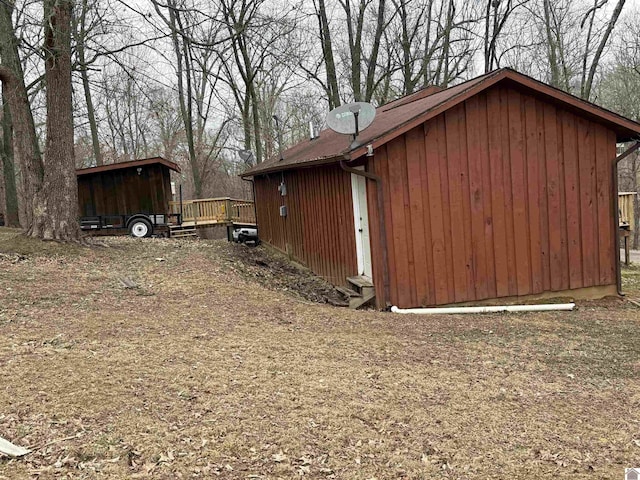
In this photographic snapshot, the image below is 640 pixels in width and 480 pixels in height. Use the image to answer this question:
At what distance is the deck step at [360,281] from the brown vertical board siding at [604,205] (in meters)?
3.76

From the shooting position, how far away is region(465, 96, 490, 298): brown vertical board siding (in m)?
7.73

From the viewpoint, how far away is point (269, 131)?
28656 mm

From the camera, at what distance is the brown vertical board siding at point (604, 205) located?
8344 millimetres

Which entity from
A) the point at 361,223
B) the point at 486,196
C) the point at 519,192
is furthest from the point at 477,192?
the point at 361,223

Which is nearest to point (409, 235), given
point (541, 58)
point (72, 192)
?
point (72, 192)

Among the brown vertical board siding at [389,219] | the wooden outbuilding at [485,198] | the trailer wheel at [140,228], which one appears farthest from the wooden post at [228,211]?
the brown vertical board siding at [389,219]

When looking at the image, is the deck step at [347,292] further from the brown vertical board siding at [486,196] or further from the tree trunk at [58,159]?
the tree trunk at [58,159]

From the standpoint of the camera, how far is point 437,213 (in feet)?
25.2

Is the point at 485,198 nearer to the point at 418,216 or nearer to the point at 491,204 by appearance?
the point at 491,204

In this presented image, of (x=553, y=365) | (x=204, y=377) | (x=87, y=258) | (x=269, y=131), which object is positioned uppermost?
(x=269, y=131)

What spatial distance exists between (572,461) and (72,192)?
8.86 m

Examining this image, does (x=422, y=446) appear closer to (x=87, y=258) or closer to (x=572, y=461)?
(x=572, y=461)

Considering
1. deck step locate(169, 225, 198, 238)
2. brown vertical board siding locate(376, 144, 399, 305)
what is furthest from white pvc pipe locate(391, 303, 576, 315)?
deck step locate(169, 225, 198, 238)

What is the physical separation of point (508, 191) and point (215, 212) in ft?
45.6
